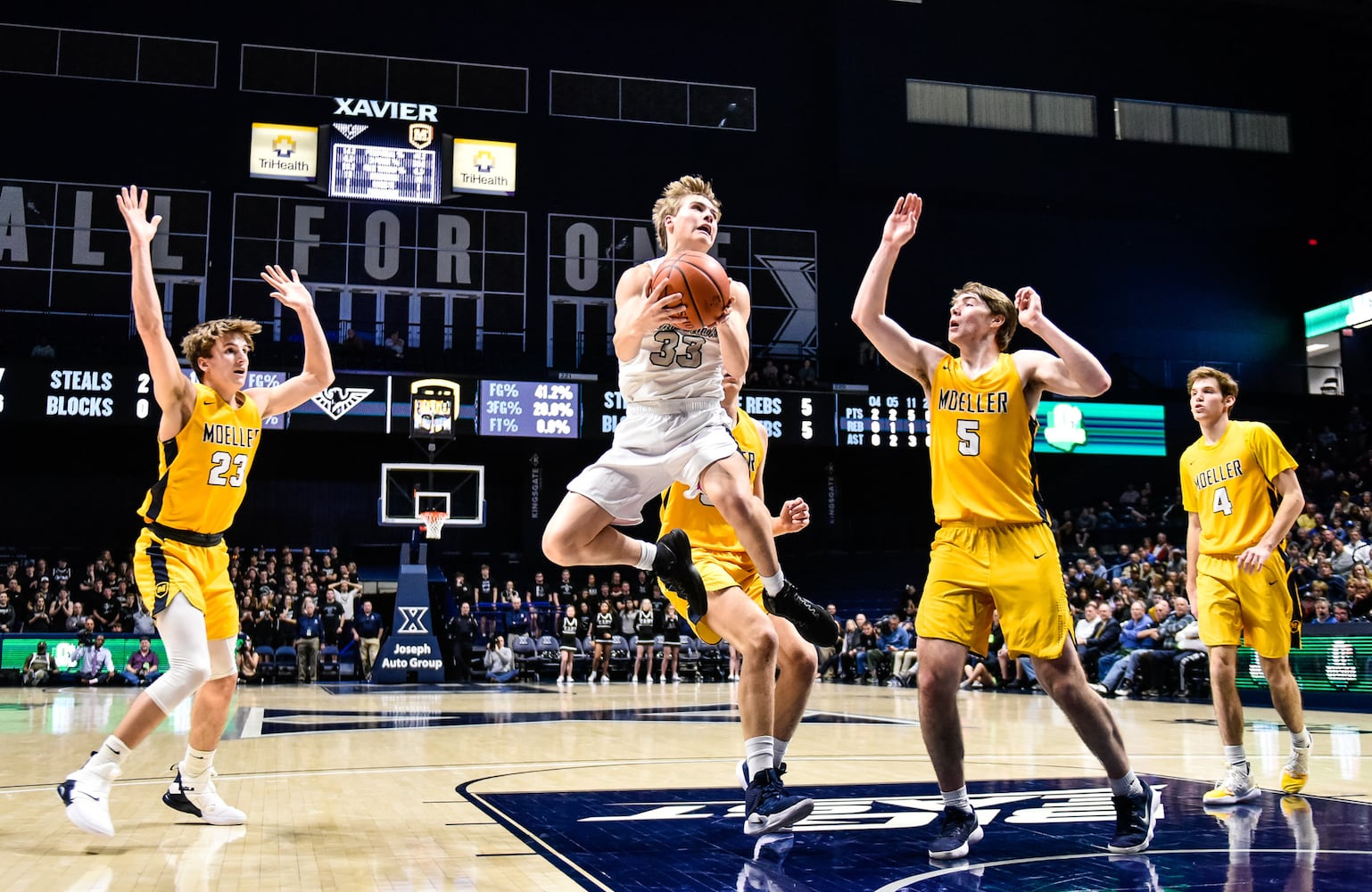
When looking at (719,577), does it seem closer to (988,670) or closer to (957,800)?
(957,800)

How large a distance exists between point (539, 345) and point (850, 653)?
10218 millimetres

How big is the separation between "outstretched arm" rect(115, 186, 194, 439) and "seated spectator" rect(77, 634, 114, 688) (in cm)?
1483

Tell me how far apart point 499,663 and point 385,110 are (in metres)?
12.6

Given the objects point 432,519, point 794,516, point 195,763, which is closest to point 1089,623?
point 432,519

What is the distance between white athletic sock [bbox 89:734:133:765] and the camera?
443 centimetres

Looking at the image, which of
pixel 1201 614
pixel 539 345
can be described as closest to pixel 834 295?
pixel 539 345

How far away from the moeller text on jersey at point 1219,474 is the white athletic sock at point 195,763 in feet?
15.5

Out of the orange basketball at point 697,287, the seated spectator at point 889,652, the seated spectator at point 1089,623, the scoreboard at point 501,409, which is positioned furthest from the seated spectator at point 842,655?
the orange basketball at point 697,287

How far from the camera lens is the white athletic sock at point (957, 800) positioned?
404 cm

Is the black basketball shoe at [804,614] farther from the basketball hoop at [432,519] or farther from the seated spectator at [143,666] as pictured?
the basketball hoop at [432,519]

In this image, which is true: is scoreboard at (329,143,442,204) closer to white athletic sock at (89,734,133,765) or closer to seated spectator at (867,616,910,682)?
seated spectator at (867,616,910,682)

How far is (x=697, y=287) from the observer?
4254 mm

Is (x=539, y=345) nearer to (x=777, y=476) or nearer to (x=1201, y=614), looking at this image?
(x=777, y=476)

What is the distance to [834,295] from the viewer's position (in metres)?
27.3
